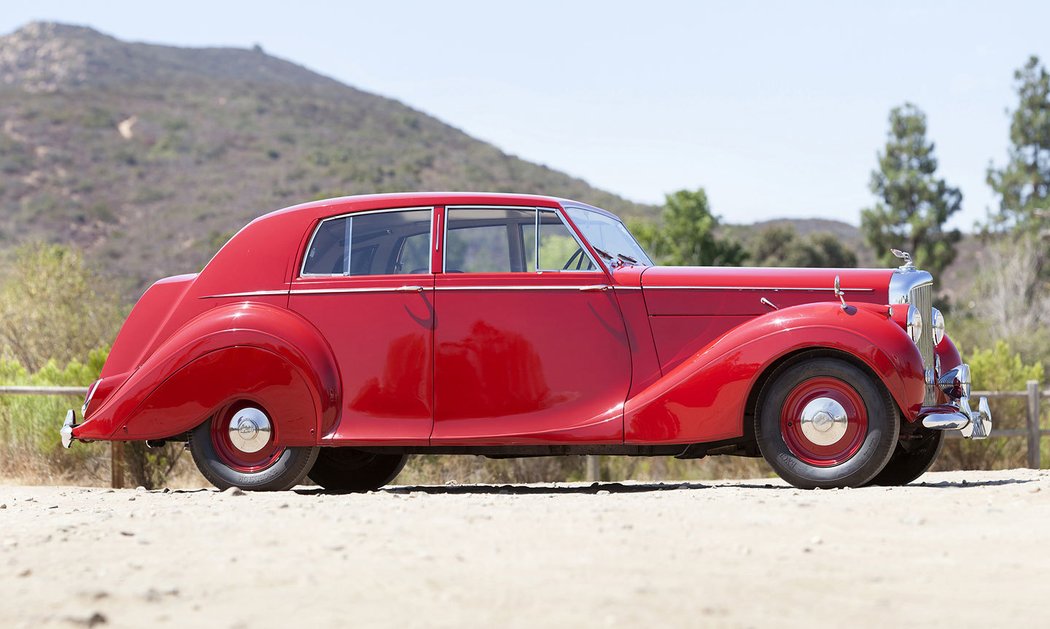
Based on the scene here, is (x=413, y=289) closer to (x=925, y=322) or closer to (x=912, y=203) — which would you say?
(x=925, y=322)

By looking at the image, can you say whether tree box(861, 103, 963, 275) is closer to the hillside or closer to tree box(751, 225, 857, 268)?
tree box(751, 225, 857, 268)

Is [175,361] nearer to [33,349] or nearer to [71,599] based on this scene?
[71,599]

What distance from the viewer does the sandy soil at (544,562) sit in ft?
12.6

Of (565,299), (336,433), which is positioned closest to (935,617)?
(565,299)

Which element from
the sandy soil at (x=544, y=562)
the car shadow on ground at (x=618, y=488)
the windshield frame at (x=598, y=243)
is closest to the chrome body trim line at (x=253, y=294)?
the car shadow on ground at (x=618, y=488)

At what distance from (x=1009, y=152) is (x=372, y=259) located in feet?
152

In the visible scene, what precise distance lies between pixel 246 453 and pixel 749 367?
10.3 ft

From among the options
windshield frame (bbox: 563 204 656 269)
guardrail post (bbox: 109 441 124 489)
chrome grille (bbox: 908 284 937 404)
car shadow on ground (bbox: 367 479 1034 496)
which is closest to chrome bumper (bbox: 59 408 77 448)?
car shadow on ground (bbox: 367 479 1034 496)

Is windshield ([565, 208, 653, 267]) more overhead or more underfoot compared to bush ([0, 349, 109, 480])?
more overhead

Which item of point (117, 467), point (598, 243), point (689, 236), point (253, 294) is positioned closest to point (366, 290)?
point (253, 294)

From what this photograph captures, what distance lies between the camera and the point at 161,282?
8.00 m

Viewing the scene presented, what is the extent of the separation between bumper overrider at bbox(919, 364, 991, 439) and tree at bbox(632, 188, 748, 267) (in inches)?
1244

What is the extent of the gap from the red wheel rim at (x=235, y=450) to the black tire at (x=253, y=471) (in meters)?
0.01

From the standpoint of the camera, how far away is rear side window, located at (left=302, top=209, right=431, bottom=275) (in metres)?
7.44
